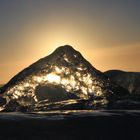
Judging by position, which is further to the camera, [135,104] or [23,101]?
[23,101]

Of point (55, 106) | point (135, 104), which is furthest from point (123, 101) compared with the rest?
point (55, 106)

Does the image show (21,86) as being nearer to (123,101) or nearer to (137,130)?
(123,101)

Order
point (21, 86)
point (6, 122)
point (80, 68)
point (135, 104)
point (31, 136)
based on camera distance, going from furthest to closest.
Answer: point (80, 68) < point (21, 86) < point (135, 104) < point (6, 122) < point (31, 136)

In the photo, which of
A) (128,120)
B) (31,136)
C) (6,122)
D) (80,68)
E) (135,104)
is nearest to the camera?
(31,136)

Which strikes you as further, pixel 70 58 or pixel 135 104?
pixel 70 58

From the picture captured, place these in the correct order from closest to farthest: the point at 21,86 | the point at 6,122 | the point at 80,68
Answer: the point at 6,122, the point at 21,86, the point at 80,68

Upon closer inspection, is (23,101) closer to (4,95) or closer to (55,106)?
(4,95)

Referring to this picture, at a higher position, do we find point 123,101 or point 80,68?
point 80,68

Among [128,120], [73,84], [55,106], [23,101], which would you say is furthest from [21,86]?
[128,120]

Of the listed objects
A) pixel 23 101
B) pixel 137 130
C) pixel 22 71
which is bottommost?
pixel 137 130
